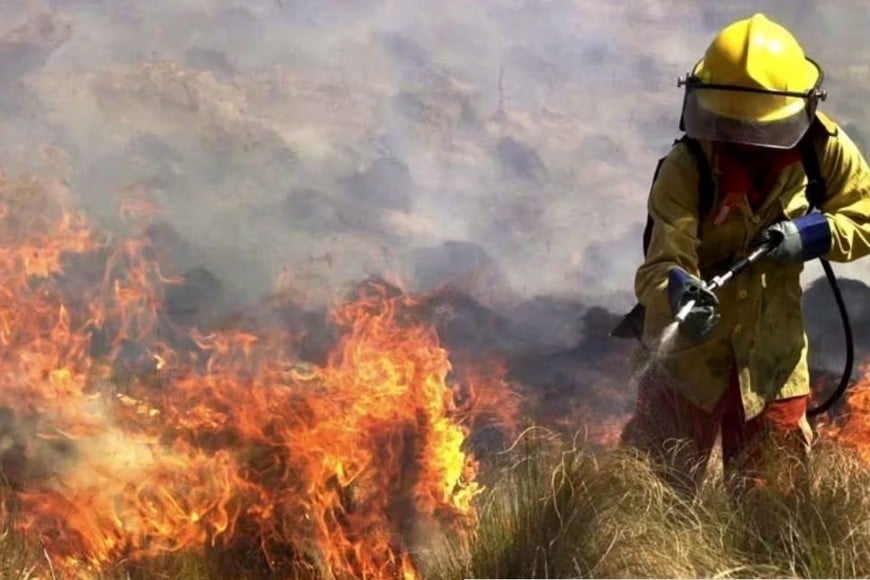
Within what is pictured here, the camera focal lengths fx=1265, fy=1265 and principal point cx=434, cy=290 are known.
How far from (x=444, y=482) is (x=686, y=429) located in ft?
3.58

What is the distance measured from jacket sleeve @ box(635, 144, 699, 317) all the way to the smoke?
7.11ft

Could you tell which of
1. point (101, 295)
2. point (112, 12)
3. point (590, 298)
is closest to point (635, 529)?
point (590, 298)

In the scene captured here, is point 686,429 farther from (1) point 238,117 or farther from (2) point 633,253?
(1) point 238,117

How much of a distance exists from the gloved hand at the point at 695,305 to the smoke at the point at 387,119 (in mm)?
2465

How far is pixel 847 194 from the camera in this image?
361cm

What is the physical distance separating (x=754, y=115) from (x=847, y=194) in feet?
1.18

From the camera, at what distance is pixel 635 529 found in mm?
3395

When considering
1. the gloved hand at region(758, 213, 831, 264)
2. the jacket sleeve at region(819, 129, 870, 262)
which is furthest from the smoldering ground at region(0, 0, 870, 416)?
the gloved hand at region(758, 213, 831, 264)

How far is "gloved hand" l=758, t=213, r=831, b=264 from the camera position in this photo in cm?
344

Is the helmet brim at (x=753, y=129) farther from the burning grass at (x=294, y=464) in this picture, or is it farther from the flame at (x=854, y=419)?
the flame at (x=854, y=419)

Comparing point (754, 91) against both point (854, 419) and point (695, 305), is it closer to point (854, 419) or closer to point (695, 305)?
point (695, 305)

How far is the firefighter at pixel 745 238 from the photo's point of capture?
3.53 m

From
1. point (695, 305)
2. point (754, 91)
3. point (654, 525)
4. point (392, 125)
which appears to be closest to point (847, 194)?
point (754, 91)

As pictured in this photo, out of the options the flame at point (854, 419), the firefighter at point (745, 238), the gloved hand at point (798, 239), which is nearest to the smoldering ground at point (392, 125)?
the flame at point (854, 419)
